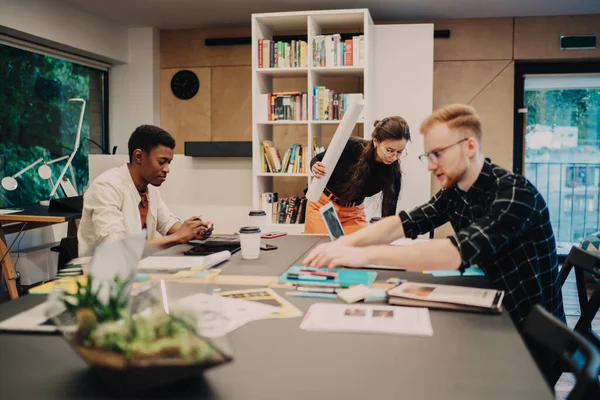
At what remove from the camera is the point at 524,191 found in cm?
176

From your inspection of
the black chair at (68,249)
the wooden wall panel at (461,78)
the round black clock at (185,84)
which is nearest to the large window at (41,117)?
the round black clock at (185,84)

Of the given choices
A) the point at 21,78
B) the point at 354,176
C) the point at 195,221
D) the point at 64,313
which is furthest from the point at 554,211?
the point at 64,313

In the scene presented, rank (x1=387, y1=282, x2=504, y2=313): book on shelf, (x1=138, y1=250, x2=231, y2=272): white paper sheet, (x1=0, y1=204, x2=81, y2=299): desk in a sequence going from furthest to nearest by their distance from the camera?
(x1=0, y1=204, x2=81, y2=299): desk → (x1=138, y1=250, x2=231, y2=272): white paper sheet → (x1=387, y1=282, x2=504, y2=313): book on shelf

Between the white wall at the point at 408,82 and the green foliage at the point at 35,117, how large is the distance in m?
3.04

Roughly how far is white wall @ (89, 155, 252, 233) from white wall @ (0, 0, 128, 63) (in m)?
1.62

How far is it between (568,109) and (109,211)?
17.3ft

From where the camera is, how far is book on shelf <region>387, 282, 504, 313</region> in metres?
1.57

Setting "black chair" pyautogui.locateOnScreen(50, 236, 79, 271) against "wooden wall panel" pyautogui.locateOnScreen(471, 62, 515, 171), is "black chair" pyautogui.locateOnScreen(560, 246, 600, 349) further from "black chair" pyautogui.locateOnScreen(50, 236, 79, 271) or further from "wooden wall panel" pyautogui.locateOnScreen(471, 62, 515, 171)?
"wooden wall panel" pyautogui.locateOnScreen(471, 62, 515, 171)

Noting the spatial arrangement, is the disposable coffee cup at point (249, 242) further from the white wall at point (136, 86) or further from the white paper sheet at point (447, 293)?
the white wall at point (136, 86)

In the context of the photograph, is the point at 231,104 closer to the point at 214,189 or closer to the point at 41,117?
the point at 214,189

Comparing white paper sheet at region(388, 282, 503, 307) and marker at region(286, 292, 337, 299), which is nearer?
white paper sheet at region(388, 282, 503, 307)

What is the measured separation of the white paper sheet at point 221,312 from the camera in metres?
1.02

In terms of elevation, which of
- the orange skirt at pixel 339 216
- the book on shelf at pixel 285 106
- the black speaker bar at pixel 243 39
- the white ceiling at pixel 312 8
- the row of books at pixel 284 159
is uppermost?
the white ceiling at pixel 312 8

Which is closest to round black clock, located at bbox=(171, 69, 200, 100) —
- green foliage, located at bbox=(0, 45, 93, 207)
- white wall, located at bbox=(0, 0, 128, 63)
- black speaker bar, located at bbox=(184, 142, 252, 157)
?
white wall, located at bbox=(0, 0, 128, 63)
